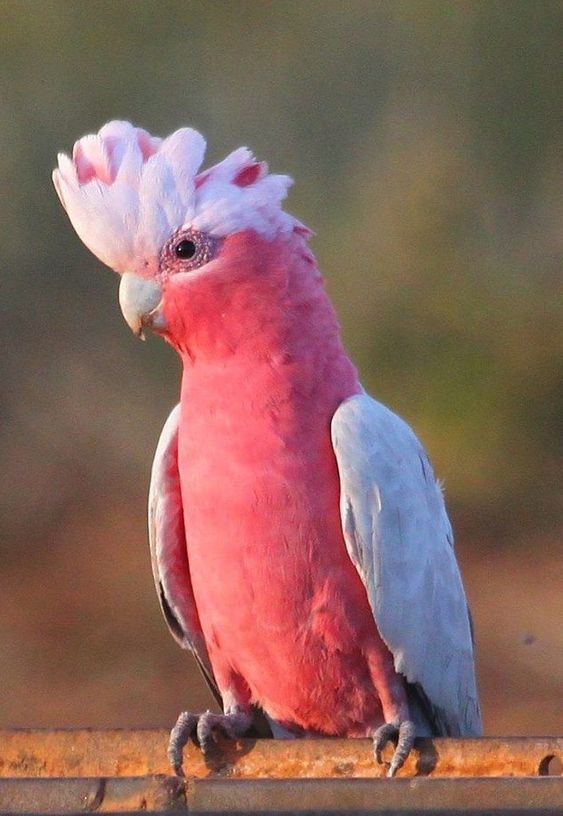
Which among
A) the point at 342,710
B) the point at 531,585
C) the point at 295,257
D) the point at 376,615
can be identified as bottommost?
the point at 531,585

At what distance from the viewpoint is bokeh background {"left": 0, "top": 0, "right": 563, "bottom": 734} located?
349 cm

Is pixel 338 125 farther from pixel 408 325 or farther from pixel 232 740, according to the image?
pixel 232 740

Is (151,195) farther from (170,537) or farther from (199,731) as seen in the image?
(199,731)

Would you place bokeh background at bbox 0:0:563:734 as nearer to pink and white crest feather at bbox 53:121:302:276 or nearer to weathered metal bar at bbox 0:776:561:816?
pink and white crest feather at bbox 53:121:302:276

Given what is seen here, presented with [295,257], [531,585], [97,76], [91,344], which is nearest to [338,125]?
[97,76]

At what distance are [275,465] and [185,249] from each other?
0.88ft

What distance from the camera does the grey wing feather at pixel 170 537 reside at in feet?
4.75

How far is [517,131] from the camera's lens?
11.8 ft

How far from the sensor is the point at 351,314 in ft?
11.7

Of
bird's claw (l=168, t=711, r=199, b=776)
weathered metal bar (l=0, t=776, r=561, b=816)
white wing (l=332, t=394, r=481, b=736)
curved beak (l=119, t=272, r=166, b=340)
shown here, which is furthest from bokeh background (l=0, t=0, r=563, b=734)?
weathered metal bar (l=0, t=776, r=561, b=816)

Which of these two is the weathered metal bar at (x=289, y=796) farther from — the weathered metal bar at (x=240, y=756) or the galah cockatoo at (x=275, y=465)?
the galah cockatoo at (x=275, y=465)

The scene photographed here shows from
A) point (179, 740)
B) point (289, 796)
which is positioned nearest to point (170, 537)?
point (179, 740)

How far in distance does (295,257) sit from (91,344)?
2268 mm

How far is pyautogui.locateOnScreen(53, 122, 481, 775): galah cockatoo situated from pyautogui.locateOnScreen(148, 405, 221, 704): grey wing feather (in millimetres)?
30
